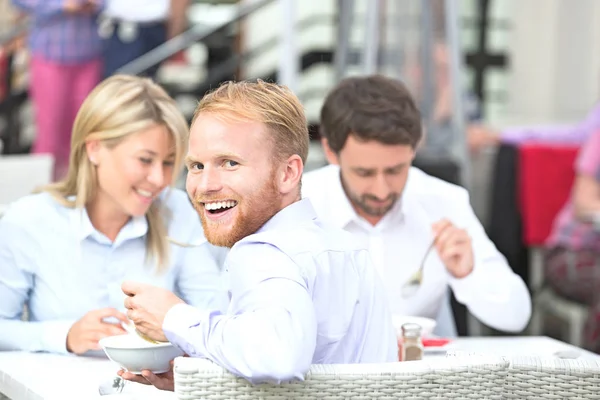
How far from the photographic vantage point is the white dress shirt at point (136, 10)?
554 cm

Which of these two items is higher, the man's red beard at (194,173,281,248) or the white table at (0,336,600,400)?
the man's red beard at (194,173,281,248)

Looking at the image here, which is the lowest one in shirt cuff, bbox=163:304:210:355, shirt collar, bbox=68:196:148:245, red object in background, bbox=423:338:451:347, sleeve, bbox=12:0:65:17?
red object in background, bbox=423:338:451:347

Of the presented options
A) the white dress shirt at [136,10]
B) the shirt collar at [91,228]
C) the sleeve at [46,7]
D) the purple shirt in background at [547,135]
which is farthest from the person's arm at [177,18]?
the shirt collar at [91,228]

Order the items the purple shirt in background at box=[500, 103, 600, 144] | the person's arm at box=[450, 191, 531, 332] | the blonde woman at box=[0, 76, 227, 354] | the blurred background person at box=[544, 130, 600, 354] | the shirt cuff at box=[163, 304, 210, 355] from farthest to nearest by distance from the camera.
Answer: the purple shirt in background at box=[500, 103, 600, 144], the blurred background person at box=[544, 130, 600, 354], the person's arm at box=[450, 191, 531, 332], the blonde woman at box=[0, 76, 227, 354], the shirt cuff at box=[163, 304, 210, 355]

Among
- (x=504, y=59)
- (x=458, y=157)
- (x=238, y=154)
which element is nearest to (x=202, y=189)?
(x=238, y=154)

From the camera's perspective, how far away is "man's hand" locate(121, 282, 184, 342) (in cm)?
185

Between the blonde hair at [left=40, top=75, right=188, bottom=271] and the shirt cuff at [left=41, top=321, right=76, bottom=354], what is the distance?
0.98 feet

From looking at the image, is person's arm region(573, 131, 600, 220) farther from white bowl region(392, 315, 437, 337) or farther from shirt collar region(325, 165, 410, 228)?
white bowl region(392, 315, 437, 337)

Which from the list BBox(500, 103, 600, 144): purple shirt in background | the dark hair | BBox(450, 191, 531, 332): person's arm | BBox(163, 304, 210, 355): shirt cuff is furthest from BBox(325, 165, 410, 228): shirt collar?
BBox(500, 103, 600, 144): purple shirt in background

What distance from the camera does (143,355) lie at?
6.43 ft

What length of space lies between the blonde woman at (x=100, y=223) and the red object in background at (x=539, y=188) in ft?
10.4

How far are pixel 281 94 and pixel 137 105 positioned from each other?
769 millimetres

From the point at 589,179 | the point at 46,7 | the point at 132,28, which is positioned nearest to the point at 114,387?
the point at 589,179

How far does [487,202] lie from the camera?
5.68m
